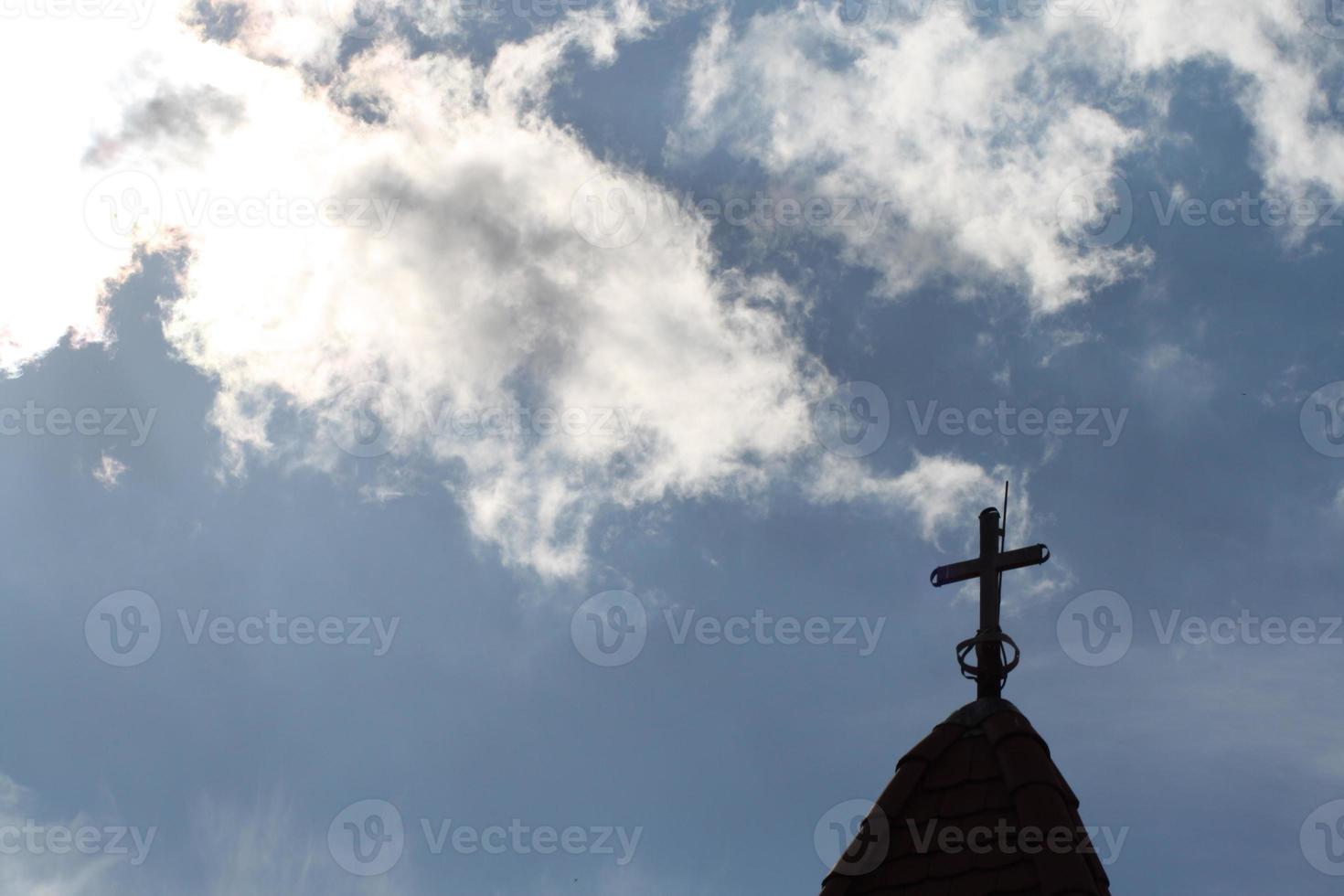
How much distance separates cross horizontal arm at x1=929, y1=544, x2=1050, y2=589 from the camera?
28.2ft

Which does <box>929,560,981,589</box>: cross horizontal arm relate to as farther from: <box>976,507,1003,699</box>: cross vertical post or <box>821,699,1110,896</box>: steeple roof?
<box>821,699,1110,896</box>: steeple roof

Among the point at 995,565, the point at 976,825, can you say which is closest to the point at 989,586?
the point at 995,565

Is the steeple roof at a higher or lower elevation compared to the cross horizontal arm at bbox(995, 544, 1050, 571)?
lower

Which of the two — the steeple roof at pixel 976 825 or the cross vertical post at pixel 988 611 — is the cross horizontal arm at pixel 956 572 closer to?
the cross vertical post at pixel 988 611

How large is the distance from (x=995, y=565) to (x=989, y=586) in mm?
162

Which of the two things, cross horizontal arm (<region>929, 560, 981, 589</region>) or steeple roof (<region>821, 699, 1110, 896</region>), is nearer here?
steeple roof (<region>821, 699, 1110, 896</region>)

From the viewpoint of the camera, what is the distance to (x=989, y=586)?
8766 mm

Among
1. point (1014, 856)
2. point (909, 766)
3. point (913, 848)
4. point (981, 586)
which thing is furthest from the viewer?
point (981, 586)

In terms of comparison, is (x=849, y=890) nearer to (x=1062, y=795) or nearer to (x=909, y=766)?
(x=909, y=766)

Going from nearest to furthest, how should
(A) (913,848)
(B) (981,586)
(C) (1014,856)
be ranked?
(C) (1014,856) < (A) (913,848) < (B) (981,586)

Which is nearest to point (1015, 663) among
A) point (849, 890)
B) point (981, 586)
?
point (981, 586)

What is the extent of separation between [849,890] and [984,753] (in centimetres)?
124

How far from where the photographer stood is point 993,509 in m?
9.09

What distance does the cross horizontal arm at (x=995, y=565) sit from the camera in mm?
8592
